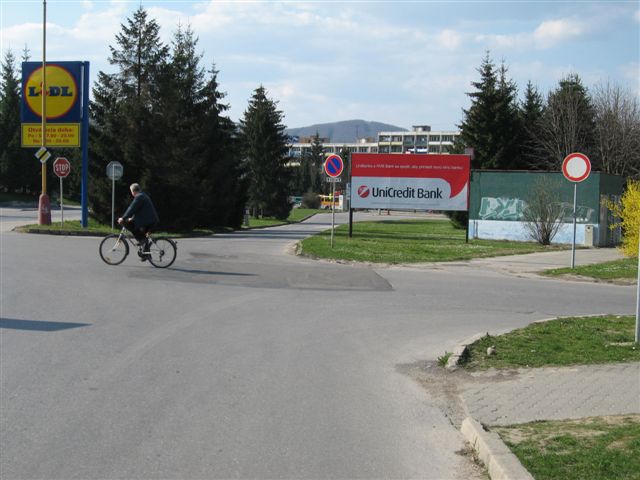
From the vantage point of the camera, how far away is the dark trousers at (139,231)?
1641 cm

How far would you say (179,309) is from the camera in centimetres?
1137

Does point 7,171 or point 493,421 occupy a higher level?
point 7,171

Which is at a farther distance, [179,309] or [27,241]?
[27,241]

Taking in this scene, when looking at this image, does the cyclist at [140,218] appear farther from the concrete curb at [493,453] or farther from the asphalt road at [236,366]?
the concrete curb at [493,453]

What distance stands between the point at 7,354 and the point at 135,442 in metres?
3.43

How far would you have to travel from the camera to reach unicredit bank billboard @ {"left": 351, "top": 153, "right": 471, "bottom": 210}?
96.3ft

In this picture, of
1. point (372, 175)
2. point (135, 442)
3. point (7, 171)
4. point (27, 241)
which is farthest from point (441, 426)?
point (7, 171)

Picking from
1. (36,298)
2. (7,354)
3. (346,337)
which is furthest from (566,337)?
(36,298)

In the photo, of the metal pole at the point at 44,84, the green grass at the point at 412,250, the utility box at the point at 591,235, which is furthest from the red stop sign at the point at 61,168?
the utility box at the point at 591,235

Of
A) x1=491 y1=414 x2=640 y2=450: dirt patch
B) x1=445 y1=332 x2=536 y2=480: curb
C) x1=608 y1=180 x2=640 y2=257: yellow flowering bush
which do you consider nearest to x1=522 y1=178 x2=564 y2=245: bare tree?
x1=608 y1=180 x2=640 y2=257: yellow flowering bush

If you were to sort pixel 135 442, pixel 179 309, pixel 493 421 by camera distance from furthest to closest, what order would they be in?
pixel 179 309 < pixel 493 421 < pixel 135 442

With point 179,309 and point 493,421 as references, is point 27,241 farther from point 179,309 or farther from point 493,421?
point 493,421

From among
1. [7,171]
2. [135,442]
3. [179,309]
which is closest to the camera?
[135,442]

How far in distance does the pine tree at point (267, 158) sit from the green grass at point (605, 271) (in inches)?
1877
